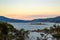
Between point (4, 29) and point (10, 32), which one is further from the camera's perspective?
point (10, 32)

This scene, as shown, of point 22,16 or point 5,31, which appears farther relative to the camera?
point 22,16

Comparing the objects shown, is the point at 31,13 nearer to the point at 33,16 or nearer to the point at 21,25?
the point at 33,16

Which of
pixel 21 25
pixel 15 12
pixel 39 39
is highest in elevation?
pixel 15 12

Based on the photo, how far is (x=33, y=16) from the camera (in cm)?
417

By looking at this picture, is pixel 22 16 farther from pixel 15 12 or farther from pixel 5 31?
pixel 5 31

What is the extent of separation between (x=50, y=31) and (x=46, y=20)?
0.24 meters

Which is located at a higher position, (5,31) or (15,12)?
(15,12)

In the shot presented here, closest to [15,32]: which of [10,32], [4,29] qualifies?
[10,32]

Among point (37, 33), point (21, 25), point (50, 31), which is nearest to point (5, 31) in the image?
point (21, 25)

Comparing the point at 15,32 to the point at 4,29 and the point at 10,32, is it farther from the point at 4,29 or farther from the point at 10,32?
the point at 4,29

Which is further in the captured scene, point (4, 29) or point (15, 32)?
point (15, 32)

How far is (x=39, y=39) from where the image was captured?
13.2 ft

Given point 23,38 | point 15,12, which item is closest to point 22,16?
point 15,12

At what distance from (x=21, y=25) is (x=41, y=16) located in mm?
478
